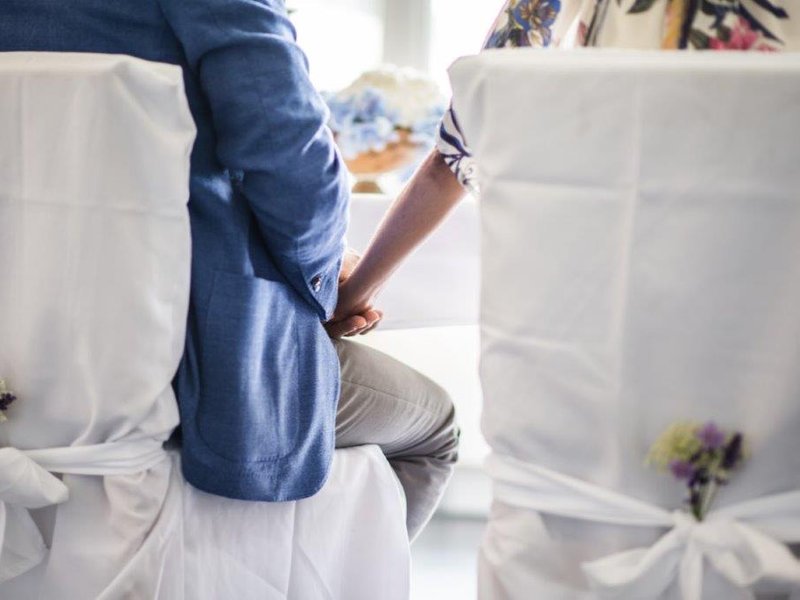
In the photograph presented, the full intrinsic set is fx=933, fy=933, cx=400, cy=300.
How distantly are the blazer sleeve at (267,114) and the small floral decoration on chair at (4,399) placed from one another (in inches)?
11.4

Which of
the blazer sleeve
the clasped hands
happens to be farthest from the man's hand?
the blazer sleeve

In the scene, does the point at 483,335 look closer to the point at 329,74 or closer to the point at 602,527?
the point at 602,527

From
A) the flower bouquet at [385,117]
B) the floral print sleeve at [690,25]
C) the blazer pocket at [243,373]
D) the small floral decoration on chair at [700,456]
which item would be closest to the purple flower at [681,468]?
the small floral decoration on chair at [700,456]

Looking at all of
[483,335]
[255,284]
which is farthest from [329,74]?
[483,335]

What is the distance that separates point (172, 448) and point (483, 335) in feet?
1.30

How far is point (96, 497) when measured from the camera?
0.91m

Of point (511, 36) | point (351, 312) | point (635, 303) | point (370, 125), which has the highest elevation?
point (511, 36)

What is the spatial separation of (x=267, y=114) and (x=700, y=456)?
1.59 ft

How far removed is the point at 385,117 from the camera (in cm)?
156

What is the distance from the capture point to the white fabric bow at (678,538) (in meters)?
0.68

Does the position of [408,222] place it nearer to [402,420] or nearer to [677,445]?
[402,420]

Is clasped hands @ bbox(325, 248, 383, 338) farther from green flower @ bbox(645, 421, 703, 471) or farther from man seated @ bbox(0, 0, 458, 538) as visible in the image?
green flower @ bbox(645, 421, 703, 471)

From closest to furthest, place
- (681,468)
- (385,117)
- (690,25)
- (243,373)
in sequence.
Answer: (681,468) < (690,25) < (243,373) < (385,117)

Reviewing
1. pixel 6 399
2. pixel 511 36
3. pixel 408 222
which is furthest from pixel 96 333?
pixel 511 36
